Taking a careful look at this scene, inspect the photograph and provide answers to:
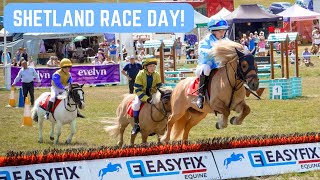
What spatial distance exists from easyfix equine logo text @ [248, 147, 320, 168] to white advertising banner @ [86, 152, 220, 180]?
0.69 metres

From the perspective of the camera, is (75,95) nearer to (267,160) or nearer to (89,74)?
(267,160)

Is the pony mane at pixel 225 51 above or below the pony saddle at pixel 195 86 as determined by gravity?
above

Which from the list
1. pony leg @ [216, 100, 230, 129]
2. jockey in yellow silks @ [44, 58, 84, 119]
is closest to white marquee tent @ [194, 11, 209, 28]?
jockey in yellow silks @ [44, 58, 84, 119]

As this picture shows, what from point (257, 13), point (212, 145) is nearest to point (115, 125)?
point (212, 145)

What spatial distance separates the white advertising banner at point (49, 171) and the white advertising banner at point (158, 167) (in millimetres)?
156

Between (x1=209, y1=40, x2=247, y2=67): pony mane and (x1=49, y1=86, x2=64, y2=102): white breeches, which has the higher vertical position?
(x1=209, y1=40, x2=247, y2=67): pony mane

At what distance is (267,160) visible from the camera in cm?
1131

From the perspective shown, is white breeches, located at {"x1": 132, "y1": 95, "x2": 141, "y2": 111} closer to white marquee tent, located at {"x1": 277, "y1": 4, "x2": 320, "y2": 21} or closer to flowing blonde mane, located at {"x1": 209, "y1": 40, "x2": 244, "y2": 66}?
flowing blonde mane, located at {"x1": 209, "y1": 40, "x2": 244, "y2": 66}

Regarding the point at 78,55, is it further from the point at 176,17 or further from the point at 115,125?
the point at 115,125

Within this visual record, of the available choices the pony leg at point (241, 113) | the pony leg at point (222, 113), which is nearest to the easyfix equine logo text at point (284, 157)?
the pony leg at point (241, 113)

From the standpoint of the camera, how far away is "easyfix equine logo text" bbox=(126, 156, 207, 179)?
1045cm

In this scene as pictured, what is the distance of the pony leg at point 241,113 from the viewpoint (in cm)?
1223

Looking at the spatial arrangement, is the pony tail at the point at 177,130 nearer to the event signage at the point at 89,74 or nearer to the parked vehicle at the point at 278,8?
the event signage at the point at 89,74

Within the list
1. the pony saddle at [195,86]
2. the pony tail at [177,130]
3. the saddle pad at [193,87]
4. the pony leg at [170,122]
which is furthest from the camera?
the pony tail at [177,130]
